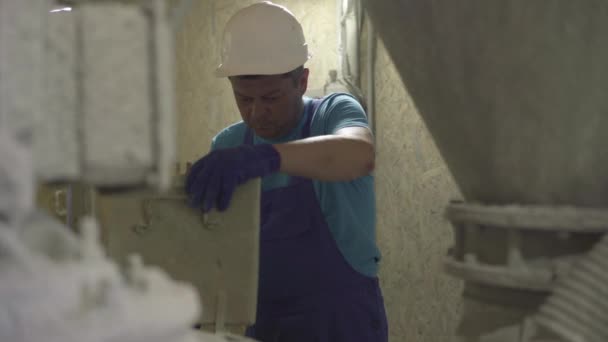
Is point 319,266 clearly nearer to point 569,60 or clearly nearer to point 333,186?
point 333,186

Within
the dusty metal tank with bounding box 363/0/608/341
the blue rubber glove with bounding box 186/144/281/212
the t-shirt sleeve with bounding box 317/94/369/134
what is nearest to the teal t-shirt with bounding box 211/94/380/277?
the t-shirt sleeve with bounding box 317/94/369/134

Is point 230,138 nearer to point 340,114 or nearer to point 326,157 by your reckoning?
point 340,114

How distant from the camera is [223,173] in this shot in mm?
1327

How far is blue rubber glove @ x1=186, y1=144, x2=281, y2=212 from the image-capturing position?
1327 mm

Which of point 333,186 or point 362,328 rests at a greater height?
point 333,186

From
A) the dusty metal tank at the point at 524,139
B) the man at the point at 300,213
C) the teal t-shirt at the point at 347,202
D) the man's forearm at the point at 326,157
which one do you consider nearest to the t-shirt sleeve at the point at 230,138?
the man at the point at 300,213

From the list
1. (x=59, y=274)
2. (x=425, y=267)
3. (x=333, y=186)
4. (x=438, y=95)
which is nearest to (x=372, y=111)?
(x=425, y=267)

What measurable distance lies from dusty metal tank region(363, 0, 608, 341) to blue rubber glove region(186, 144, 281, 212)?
0.42m

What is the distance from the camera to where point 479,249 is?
45.1 inches

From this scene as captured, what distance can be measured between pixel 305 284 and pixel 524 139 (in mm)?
785

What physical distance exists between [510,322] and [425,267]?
150cm

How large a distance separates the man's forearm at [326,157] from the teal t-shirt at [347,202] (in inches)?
5.8

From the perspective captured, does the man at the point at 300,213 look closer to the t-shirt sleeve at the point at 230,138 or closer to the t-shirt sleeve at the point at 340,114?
the t-shirt sleeve at the point at 340,114

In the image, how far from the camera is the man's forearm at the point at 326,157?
56.8 inches
